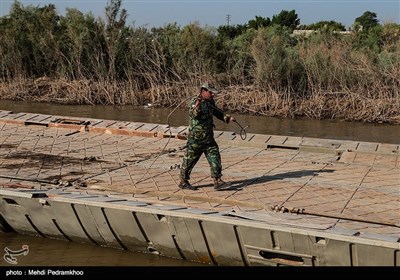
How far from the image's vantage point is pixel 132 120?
1636cm

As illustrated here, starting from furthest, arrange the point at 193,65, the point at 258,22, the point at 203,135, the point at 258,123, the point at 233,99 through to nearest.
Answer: the point at 258,22 < the point at 193,65 < the point at 233,99 < the point at 258,123 < the point at 203,135

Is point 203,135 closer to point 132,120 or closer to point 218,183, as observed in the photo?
point 218,183

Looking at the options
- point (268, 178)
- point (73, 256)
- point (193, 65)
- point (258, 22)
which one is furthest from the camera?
point (258, 22)

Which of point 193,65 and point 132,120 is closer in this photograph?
point 132,120

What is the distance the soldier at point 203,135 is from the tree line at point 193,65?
372 inches

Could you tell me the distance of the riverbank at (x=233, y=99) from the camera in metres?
15.8

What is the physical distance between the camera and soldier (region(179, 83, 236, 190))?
7.16 meters

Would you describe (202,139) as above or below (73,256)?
above

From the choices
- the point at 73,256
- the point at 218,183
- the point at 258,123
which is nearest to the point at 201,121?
the point at 218,183

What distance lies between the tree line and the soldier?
372 inches

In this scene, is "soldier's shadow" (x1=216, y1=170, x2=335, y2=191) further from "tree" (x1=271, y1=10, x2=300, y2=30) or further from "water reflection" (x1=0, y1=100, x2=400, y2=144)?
"tree" (x1=271, y1=10, x2=300, y2=30)

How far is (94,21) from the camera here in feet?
66.0

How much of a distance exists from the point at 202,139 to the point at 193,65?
456 inches

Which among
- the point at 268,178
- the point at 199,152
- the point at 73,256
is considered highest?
the point at 199,152
